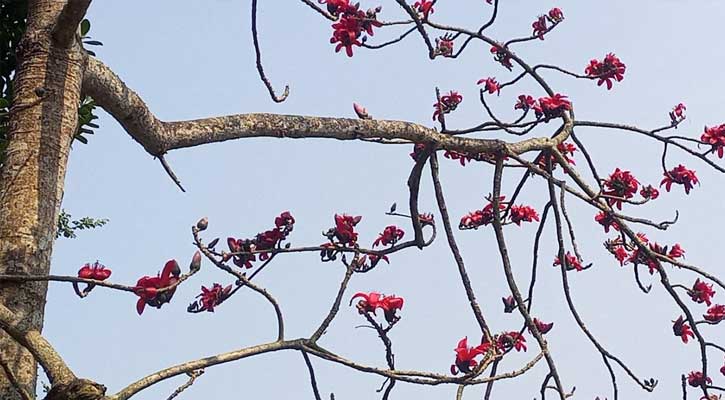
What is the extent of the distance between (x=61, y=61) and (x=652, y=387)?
1.87m

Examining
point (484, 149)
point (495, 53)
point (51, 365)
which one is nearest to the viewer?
point (51, 365)

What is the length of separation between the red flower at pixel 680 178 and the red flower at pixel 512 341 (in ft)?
2.82

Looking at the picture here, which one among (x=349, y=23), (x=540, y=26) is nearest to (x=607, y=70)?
(x=540, y=26)

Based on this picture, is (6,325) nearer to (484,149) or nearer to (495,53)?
(484,149)

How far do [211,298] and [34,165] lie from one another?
1.96ft

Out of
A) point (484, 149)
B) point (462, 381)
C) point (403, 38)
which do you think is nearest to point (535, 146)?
point (484, 149)

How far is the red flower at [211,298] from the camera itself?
1853mm

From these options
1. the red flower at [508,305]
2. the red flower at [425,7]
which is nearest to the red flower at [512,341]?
the red flower at [508,305]

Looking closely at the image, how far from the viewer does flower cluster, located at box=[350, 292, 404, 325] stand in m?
1.76

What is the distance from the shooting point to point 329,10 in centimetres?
252

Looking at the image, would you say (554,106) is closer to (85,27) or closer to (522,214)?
(522,214)

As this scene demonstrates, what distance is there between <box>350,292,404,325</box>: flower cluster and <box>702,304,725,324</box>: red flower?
58.6 inches

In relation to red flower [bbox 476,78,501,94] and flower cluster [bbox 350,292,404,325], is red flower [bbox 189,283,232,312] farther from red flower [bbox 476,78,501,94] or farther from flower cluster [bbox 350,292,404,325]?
red flower [bbox 476,78,501,94]

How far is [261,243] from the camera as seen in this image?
2082mm
